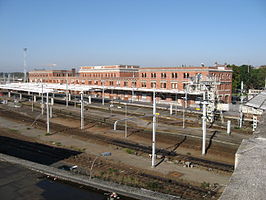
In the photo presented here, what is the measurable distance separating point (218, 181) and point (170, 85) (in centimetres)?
4758

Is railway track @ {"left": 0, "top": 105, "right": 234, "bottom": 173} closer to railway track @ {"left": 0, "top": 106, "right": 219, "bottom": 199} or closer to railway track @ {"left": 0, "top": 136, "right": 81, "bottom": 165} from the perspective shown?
railway track @ {"left": 0, "top": 106, "right": 219, "bottom": 199}

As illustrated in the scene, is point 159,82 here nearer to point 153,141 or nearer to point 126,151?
point 126,151

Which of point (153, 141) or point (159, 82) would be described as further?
point (159, 82)

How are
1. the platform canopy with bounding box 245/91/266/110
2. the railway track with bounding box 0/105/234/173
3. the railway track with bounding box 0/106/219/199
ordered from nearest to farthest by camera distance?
1. the railway track with bounding box 0/106/219/199
2. the platform canopy with bounding box 245/91/266/110
3. the railway track with bounding box 0/105/234/173

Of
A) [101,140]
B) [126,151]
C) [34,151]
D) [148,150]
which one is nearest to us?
[126,151]

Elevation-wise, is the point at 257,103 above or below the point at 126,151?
above

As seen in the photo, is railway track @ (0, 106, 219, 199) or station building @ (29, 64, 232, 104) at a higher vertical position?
station building @ (29, 64, 232, 104)

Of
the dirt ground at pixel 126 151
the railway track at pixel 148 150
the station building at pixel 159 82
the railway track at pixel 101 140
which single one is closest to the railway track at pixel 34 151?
the railway track at pixel 101 140

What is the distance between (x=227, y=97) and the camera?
68.7 metres

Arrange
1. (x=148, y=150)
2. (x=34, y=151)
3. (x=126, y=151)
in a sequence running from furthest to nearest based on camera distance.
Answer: (x=148, y=150)
(x=34, y=151)
(x=126, y=151)

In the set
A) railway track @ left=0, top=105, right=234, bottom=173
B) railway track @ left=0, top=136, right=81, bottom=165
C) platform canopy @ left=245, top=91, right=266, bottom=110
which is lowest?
railway track @ left=0, top=136, right=81, bottom=165

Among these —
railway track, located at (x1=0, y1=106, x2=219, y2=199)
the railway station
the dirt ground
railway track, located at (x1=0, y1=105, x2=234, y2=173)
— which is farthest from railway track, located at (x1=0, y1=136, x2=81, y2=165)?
railway track, located at (x1=0, y1=105, x2=234, y2=173)

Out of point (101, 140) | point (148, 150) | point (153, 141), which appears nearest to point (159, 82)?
point (101, 140)

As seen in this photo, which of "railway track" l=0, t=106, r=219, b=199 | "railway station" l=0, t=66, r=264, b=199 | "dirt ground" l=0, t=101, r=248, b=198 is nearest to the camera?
"railway track" l=0, t=106, r=219, b=199
